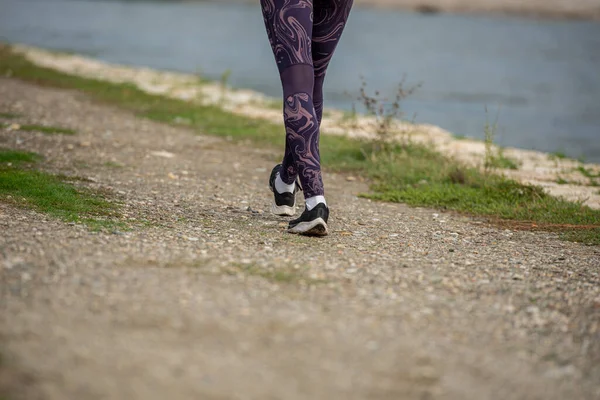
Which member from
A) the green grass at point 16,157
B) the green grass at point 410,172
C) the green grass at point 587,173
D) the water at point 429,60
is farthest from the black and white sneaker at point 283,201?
→ the water at point 429,60

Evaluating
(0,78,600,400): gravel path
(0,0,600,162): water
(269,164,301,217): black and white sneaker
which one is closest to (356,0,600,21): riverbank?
(0,0,600,162): water

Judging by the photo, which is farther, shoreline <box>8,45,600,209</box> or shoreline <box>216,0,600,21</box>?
shoreline <box>216,0,600,21</box>

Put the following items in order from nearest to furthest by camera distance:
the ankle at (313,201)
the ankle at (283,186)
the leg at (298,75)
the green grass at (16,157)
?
the leg at (298,75), the ankle at (313,201), the ankle at (283,186), the green grass at (16,157)

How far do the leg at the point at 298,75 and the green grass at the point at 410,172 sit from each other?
228cm

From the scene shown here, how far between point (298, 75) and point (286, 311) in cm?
166

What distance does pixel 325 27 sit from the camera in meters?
4.82

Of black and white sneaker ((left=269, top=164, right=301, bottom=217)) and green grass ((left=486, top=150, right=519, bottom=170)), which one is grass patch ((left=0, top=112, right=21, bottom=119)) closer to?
black and white sneaker ((left=269, top=164, right=301, bottom=217))

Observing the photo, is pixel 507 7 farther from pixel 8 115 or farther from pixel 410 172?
pixel 410 172

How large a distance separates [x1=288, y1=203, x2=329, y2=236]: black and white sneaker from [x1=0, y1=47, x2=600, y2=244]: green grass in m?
2.11

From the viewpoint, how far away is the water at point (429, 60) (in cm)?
1892

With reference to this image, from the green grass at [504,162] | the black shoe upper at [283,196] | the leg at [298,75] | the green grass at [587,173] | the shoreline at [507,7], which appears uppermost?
the shoreline at [507,7]

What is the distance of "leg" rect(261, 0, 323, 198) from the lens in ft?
14.5

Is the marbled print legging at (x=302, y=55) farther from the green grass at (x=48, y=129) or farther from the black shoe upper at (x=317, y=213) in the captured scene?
the green grass at (x=48, y=129)

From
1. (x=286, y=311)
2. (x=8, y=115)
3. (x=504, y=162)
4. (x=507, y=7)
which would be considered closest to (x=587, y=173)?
(x=504, y=162)
